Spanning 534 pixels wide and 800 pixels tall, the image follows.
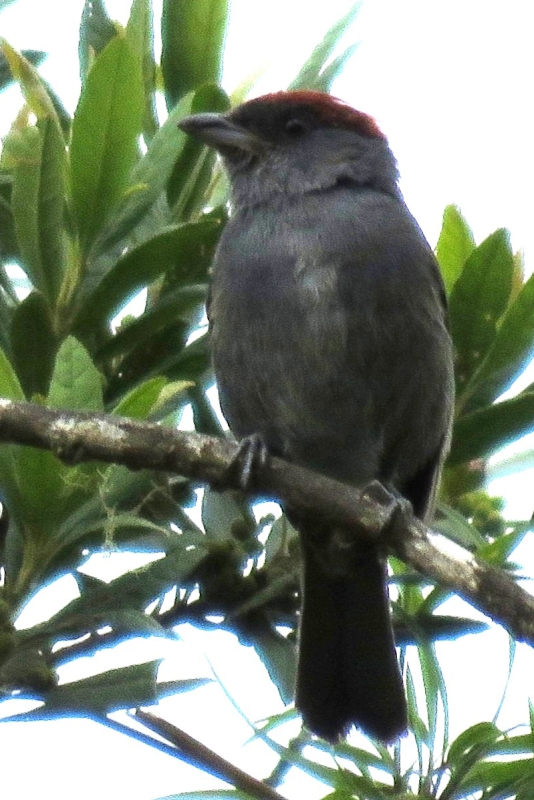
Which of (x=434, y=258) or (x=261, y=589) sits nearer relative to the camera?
(x=261, y=589)

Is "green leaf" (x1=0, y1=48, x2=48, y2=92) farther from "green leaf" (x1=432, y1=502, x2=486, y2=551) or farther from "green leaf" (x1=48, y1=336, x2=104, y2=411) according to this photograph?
"green leaf" (x1=432, y1=502, x2=486, y2=551)

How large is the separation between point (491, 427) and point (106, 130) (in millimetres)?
1135

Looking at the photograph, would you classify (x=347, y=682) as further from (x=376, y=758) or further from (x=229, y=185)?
(x=229, y=185)

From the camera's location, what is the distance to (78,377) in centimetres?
242

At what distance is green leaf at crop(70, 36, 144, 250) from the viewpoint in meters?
2.80

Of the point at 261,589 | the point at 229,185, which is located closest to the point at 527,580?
the point at 261,589

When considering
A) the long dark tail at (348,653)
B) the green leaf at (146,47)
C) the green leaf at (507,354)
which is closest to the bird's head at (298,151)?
the green leaf at (146,47)

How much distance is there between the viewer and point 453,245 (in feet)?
11.2

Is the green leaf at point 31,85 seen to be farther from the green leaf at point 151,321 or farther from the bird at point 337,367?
the green leaf at point 151,321

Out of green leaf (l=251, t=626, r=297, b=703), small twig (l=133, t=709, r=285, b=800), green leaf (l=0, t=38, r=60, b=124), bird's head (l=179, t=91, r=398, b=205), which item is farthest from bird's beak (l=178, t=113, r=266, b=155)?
small twig (l=133, t=709, r=285, b=800)

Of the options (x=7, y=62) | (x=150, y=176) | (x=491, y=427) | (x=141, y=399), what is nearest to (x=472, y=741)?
(x=491, y=427)

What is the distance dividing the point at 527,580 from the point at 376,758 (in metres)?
0.50

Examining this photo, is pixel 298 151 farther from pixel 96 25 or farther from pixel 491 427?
pixel 491 427

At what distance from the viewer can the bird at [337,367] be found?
345 centimetres
